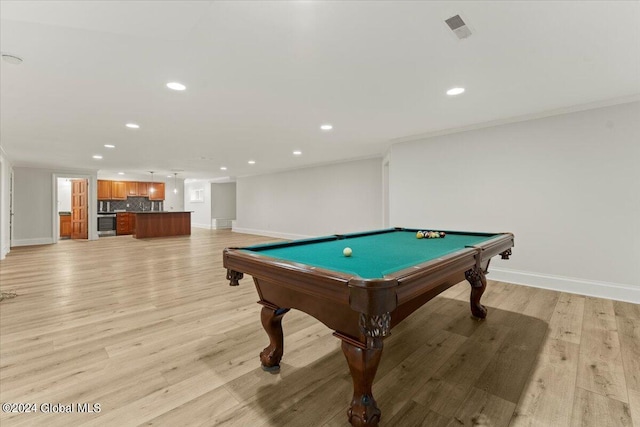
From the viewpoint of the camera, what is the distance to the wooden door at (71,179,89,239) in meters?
8.70

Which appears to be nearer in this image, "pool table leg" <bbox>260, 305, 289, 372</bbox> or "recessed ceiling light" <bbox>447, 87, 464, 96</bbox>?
"pool table leg" <bbox>260, 305, 289, 372</bbox>

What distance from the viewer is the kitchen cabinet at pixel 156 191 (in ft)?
36.5

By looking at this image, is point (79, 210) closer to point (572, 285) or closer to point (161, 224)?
point (161, 224)

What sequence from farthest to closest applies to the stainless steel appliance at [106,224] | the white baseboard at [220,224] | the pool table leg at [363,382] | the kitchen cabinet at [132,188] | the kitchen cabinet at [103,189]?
the white baseboard at [220,224], the kitchen cabinet at [132,188], the kitchen cabinet at [103,189], the stainless steel appliance at [106,224], the pool table leg at [363,382]

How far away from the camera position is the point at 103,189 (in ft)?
33.0

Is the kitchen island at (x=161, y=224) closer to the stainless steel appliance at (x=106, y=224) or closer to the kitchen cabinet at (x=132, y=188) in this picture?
the stainless steel appliance at (x=106, y=224)

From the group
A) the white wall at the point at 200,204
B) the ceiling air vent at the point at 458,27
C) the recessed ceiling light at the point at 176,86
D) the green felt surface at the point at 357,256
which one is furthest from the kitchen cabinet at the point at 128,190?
the ceiling air vent at the point at 458,27

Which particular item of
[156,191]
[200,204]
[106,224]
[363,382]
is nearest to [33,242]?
[106,224]

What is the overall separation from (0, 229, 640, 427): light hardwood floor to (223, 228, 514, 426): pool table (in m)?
0.29

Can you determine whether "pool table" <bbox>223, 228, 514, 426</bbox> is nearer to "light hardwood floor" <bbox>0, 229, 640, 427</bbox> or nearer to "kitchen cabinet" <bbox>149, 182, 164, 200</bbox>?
"light hardwood floor" <bbox>0, 229, 640, 427</bbox>

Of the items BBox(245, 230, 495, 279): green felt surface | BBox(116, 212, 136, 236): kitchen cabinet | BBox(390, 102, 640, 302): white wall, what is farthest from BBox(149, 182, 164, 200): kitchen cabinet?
BBox(245, 230, 495, 279): green felt surface

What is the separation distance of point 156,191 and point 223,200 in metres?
2.61

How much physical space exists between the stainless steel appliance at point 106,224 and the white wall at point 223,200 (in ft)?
11.4

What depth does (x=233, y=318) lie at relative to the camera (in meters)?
2.61
